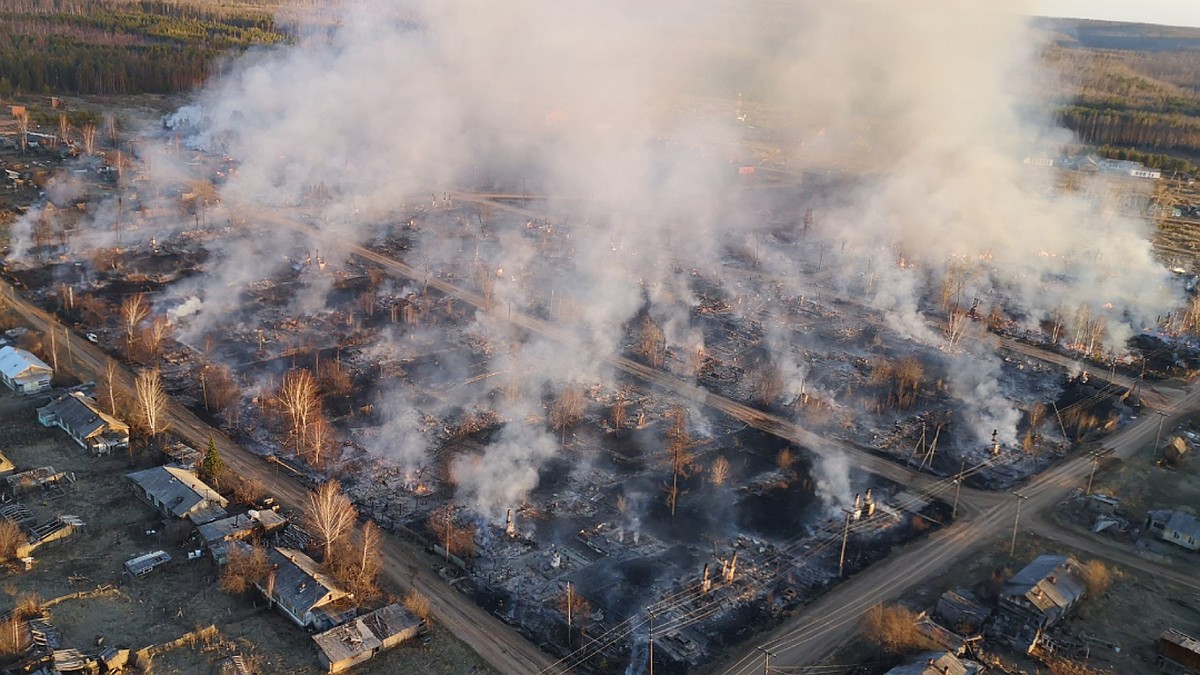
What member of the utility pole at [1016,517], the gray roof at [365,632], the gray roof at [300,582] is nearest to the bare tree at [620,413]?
the gray roof at [365,632]

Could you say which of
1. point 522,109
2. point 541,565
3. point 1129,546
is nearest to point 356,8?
point 522,109

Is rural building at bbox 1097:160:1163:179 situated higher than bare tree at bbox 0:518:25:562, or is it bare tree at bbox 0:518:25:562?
rural building at bbox 1097:160:1163:179

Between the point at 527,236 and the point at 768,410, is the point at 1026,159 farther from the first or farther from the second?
the point at 768,410

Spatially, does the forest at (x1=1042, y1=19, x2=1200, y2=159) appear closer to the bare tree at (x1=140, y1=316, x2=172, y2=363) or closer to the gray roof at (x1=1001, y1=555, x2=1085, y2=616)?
the gray roof at (x1=1001, y1=555, x2=1085, y2=616)

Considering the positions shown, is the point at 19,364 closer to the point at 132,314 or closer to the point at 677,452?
the point at 132,314

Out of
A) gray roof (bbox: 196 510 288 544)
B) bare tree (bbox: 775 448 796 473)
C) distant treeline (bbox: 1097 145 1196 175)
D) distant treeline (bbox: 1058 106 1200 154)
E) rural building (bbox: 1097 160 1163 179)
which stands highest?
distant treeline (bbox: 1058 106 1200 154)

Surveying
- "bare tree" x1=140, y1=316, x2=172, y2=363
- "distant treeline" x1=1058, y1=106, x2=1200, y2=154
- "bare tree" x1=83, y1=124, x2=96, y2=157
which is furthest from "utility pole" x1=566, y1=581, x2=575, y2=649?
"distant treeline" x1=1058, y1=106, x2=1200, y2=154

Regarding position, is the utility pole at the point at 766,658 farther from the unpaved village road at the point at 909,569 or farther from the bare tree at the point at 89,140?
the bare tree at the point at 89,140
